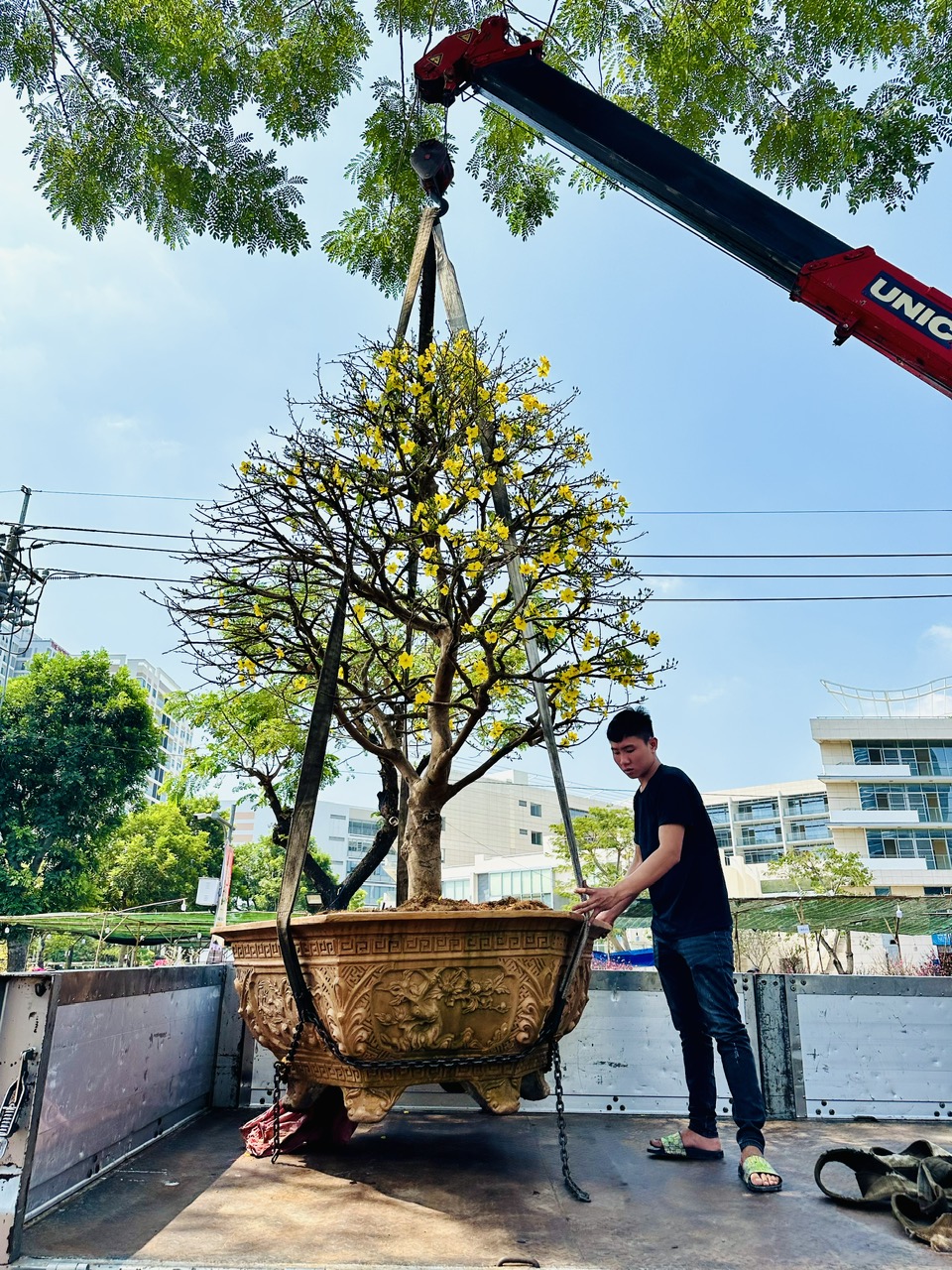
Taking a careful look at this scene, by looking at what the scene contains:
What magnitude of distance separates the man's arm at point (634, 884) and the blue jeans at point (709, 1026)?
33 centimetres

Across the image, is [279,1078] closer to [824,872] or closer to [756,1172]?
[756,1172]

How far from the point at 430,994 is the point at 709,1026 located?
1180mm

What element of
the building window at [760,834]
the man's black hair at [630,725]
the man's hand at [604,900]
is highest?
the building window at [760,834]

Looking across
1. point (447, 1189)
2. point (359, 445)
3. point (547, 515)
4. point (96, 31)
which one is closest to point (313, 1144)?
point (447, 1189)

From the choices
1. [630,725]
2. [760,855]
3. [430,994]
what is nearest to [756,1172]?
[430,994]

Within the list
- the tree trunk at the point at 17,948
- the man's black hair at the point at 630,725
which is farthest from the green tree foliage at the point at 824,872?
the man's black hair at the point at 630,725

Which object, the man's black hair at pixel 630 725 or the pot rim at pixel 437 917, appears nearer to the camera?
the pot rim at pixel 437 917

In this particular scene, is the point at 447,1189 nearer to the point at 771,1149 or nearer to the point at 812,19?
the point at 771,1149

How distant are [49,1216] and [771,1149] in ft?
7.55

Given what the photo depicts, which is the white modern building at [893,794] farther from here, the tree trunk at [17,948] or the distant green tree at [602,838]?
the tree trunk at [17,948]

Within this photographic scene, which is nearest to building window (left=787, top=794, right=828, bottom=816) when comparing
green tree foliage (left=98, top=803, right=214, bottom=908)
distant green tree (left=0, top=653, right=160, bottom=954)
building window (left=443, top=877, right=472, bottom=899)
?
building window (left=443, top=877, right=472, bottom=899)

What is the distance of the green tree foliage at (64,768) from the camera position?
21.9m

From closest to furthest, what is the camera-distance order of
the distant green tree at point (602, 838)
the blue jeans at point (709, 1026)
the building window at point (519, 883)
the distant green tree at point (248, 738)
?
the blue jeans at point (709, 1026) < the distant green tree at point (248, 738) < the distant green tree at point (602, 838) < the building window at point (519, 883)

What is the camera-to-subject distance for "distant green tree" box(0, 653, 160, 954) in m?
21.9
